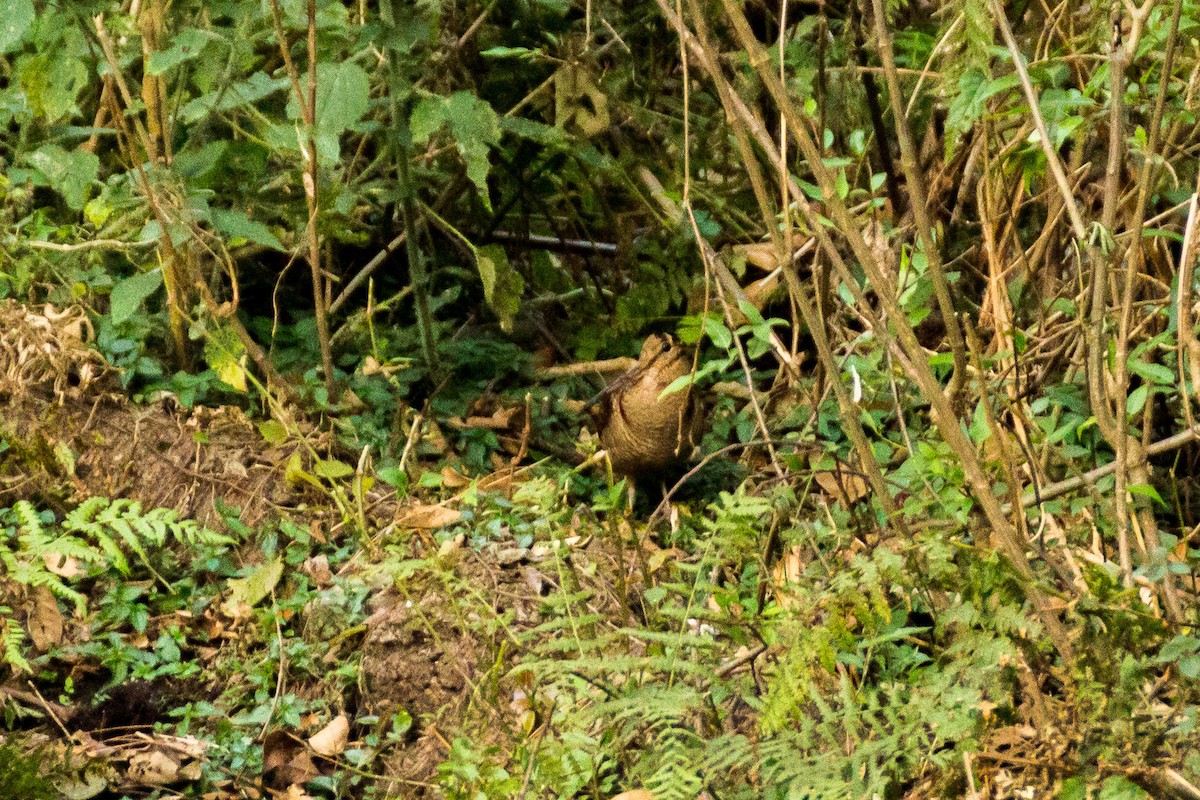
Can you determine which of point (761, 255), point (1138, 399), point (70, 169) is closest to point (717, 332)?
point (1138, 399)

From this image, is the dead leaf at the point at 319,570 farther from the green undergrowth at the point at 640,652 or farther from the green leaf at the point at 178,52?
the green leaf at the point at 178,52

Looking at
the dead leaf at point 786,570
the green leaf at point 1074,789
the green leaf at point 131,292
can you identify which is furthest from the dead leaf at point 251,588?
the green leaf at point 1074,789

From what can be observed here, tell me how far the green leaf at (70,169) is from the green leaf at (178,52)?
0.42 metres

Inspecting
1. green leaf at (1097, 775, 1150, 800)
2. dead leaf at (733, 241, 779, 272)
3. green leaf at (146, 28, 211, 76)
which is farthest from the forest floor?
dead leaf at (733, 241, 779, 272)

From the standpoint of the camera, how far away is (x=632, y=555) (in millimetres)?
3295

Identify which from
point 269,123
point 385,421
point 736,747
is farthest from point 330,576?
point 736,747

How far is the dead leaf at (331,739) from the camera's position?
2.79m

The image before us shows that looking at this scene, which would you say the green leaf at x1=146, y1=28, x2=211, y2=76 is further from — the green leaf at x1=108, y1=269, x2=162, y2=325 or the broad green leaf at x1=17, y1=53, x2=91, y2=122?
the green leaf at x1=108, y1=269, x2=162, y2=325

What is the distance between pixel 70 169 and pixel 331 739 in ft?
5.76

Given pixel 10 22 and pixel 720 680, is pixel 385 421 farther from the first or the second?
pixel 720 680

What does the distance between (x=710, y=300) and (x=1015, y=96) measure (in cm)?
128

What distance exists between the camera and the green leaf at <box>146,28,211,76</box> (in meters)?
3.08

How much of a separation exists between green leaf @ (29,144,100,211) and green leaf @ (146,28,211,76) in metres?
0.42

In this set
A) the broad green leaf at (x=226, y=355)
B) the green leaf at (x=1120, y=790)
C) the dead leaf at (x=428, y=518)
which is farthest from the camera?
the broad green leaf at (x=226, y=355)
